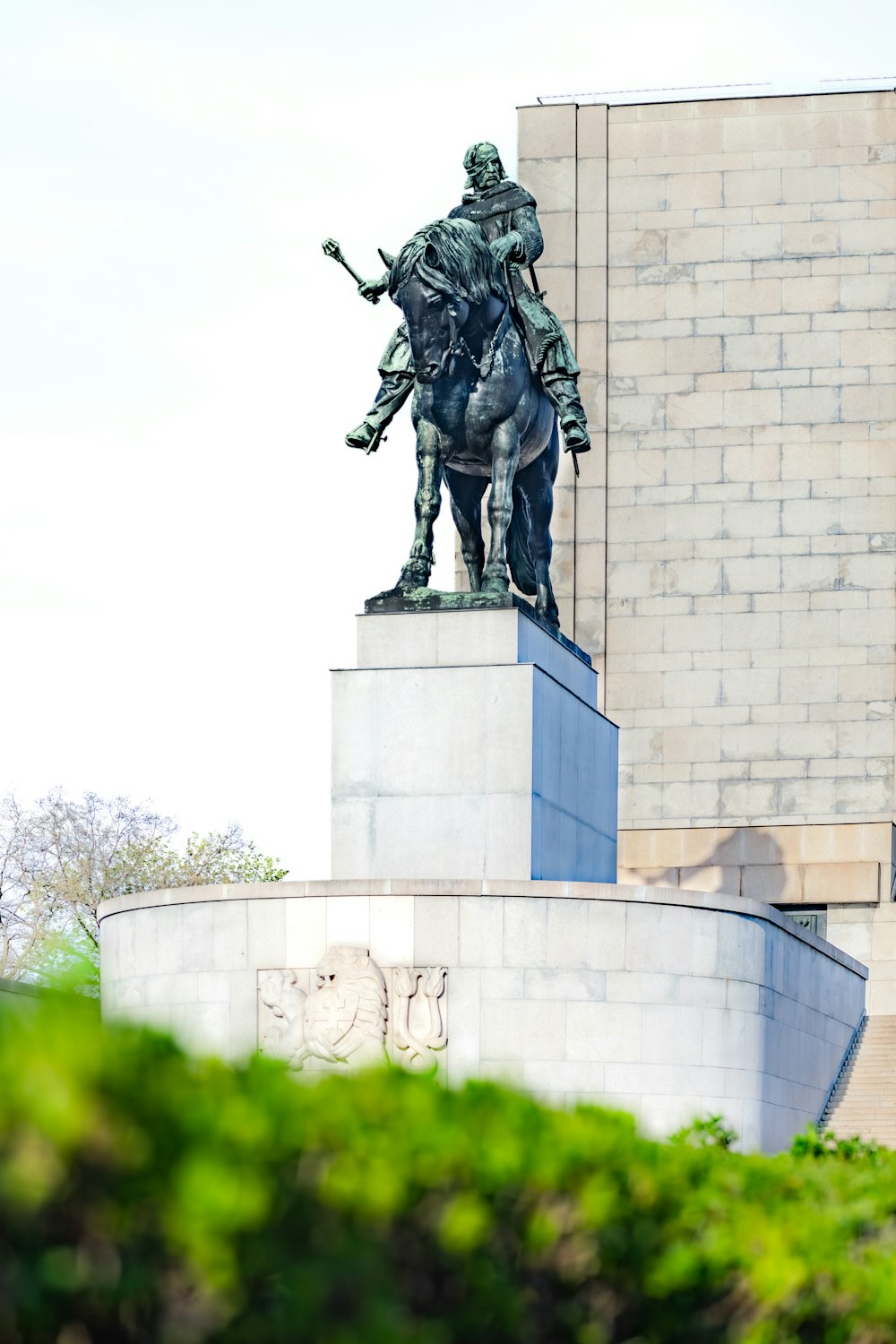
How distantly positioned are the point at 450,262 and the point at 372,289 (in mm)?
1579

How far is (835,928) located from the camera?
29859mm

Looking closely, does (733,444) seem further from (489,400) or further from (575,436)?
(489,400)

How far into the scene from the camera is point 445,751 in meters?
19.1

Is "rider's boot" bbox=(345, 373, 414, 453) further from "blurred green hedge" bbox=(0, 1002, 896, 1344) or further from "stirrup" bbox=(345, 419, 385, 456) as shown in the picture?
"blurred green hedge" bbox=(0, 1002, 896, 1344)

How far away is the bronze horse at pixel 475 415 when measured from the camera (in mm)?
18516

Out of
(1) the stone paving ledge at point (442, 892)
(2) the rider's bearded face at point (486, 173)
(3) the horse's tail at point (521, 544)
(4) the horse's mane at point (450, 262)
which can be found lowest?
(1) the stone paving ledge at point (442, 892)

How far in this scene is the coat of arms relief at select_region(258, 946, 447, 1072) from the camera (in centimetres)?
1694

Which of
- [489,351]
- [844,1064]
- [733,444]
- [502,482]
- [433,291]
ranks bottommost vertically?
[844,1064]

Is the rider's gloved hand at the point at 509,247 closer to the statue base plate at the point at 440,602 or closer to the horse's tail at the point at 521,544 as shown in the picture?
the horse's tail at the point at 521,544

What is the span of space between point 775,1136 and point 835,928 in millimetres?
10929

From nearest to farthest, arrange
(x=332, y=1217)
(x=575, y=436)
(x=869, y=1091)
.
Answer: (x=332, y=1217)
(x=575, y=436)
(x=869, y=1091)

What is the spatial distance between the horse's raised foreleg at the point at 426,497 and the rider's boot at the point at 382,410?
0.46m

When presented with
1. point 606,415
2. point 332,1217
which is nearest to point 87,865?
point 606,415

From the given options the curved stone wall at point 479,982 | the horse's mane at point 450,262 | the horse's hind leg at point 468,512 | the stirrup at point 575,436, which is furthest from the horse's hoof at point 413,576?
the curved stone wall at point 479,982
